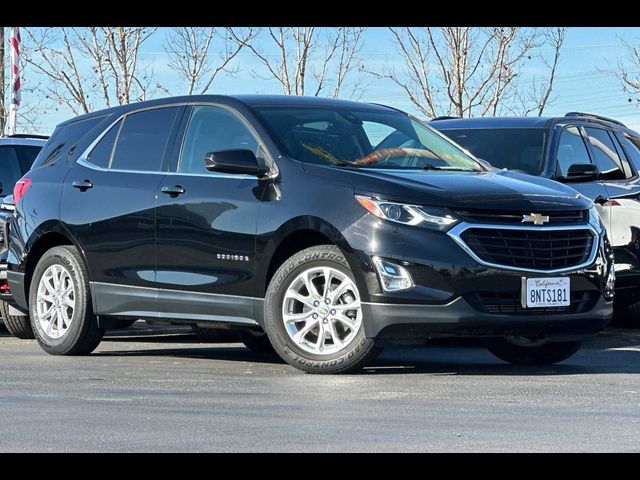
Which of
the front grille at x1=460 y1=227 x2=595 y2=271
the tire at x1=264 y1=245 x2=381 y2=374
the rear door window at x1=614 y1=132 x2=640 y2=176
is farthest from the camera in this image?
the rear door window at x1=614 y1=132 x2=640 y2=176

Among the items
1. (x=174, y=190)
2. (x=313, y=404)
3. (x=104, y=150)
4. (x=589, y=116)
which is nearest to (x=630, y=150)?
(x=589, y=116)

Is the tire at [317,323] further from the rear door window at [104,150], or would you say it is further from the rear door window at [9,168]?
the rear door window at [9,168]

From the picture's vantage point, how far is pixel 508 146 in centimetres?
1270

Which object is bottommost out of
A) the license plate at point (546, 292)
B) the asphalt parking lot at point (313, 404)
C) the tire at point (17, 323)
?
the tire at point (17, 323)

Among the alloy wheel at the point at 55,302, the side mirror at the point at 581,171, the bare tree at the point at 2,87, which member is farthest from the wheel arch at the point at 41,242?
the bare tree at the point at 2,87

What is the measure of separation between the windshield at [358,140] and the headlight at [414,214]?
74 cm

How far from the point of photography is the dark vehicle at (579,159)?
12.4 m

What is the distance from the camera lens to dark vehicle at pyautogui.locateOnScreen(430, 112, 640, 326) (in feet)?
40.7

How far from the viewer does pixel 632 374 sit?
9430 mm

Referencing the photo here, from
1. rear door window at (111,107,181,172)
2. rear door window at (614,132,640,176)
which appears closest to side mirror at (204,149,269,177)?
rear door window at (111,107,181,172)

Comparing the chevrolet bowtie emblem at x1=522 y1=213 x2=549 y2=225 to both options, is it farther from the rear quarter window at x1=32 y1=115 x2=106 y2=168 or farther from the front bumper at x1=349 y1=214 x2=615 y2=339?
the rear quarter window at x1=32 y1=115 x2=106 y2=168

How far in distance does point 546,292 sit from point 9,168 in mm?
7408

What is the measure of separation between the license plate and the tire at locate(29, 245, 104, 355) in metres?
3.41

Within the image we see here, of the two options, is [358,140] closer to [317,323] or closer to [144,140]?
[317,323]
